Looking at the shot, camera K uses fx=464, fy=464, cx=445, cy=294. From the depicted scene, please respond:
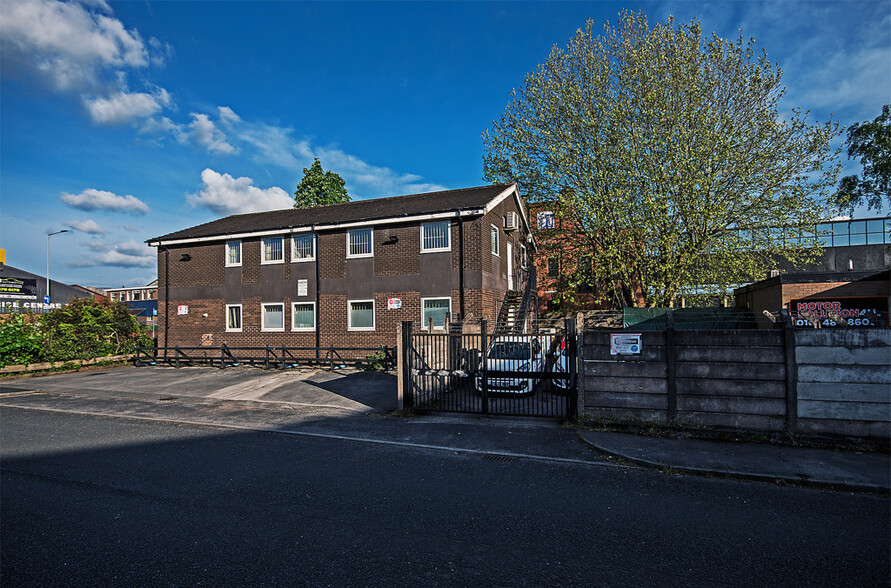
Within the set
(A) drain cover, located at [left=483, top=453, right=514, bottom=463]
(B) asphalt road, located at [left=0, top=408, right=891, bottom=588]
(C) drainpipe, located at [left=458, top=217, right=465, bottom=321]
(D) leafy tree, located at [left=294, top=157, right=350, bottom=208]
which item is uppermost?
(D) leafy tree, located at [left=294, top=157, right=350, bottom=208]

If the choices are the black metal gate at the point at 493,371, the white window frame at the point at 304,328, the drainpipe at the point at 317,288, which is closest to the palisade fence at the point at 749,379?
the black metal gate at the point at 493,371

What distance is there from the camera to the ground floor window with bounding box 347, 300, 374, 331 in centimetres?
1953

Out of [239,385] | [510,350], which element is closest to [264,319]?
[239,385]

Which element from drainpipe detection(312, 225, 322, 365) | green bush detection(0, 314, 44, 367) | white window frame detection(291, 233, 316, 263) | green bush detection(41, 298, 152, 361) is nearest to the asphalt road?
drainpipe detection(312, 225, 322, 365)

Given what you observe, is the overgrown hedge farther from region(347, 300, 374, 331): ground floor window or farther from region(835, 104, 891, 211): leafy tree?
region(835, 104, 891, 211): leafy tree

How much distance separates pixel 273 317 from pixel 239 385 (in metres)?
6.67

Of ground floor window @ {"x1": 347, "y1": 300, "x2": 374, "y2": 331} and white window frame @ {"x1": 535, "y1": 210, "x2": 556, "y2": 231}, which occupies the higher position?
white window frame @ {"x1": 535, "y1": 210, "x2": 556, "y2": 231}

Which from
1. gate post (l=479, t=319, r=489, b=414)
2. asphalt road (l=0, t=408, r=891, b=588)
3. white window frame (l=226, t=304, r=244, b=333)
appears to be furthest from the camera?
white window frame (l=226, t=304, r=244, b=333)

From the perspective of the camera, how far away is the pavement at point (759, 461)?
579cm

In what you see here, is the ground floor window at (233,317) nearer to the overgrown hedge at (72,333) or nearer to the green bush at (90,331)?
the overgrown hedge at (72,333)

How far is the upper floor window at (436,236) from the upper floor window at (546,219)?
15.3 ft

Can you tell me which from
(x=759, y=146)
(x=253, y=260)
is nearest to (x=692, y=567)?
(x=759, y=146)

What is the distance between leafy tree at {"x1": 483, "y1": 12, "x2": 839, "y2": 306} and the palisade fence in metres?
9.48

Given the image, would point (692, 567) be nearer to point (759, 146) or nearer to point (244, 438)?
point (244, 438)
